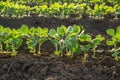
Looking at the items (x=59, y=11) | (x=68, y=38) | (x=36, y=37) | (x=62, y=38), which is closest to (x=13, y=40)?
(x=36, y=37)

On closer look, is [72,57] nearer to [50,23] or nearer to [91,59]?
[91,59]

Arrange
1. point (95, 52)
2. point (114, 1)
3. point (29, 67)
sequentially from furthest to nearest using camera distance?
point (114, 1)
point (95, 52)
point (29, 67)

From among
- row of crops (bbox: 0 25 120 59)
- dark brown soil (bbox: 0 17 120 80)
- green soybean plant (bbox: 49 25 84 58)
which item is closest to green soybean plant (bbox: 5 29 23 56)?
row of crops (bbox: 0 25 120 59)

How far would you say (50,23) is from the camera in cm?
768

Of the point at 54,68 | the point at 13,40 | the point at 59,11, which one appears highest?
the point at 13,40

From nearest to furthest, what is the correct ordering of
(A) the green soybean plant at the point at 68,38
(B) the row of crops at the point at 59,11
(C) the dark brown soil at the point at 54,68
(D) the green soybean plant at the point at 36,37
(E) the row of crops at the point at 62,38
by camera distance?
(C) the dark brown soil at the point at 54,68
(A) the green soybean plant at the point at 68,38
(E) the row of crops at the point at 62,38
(D) the green soybean plant at the point at 36,37
(B) the row of crops at the point at 59,11

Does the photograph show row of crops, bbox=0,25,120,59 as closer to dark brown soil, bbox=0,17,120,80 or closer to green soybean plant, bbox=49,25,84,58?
green soybean plant, bbox=49,25,84,58

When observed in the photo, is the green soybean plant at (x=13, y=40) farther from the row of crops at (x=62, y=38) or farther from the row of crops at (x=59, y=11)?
the row of crops at (x=59, y=11)

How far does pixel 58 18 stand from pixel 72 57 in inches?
142

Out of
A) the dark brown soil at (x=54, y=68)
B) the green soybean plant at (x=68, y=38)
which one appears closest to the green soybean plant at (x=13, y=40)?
the dark brown soil at (x=54, y=68)

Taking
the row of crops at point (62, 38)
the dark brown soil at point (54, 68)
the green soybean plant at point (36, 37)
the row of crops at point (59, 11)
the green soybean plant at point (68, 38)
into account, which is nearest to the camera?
the dark brown soil at point (54, 68)

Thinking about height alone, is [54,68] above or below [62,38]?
below

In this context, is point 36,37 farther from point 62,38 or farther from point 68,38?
point 68,38

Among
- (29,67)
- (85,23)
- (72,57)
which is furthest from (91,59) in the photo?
(85,23)
